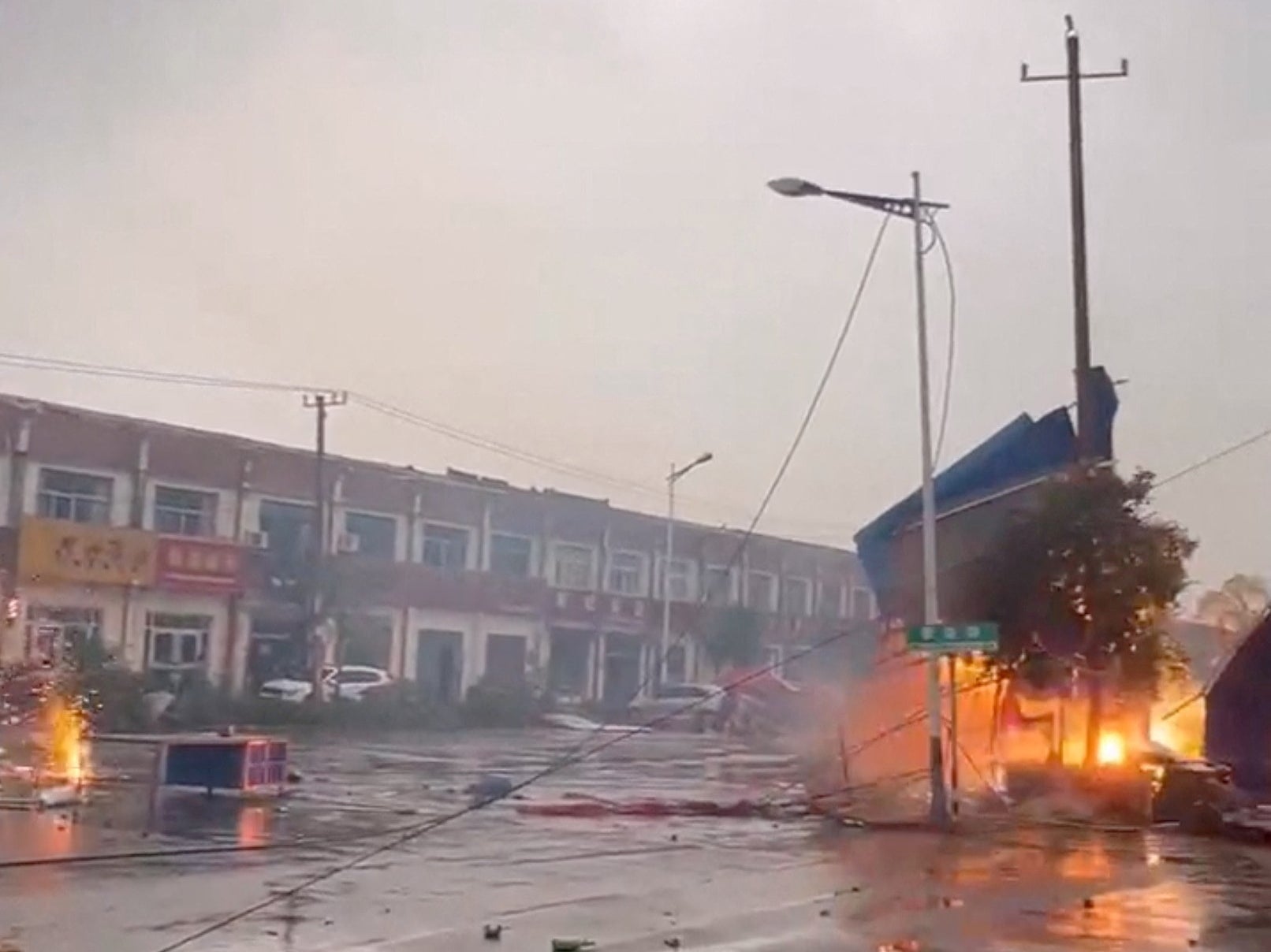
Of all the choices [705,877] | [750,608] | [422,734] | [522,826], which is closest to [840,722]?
[522,826]

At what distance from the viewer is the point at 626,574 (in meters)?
70.9

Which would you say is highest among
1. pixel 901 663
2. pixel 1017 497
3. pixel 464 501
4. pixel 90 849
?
pixel 464 501

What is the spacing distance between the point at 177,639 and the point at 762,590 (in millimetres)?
29341

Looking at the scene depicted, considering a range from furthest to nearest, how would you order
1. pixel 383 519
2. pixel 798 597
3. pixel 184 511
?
1. pixel 798 597
2. pixel 383 519
3. pixel 184 511

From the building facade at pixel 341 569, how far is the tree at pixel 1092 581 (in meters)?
13.9

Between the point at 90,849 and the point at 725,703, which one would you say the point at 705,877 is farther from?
the point at 725,703

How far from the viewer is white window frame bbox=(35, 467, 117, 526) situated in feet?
161

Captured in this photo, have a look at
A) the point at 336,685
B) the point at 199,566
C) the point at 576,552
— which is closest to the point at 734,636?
the point at 576,552

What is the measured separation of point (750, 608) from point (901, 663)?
42.1 m

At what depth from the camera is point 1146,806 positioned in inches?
932

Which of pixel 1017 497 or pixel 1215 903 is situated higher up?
pixel 1017 497

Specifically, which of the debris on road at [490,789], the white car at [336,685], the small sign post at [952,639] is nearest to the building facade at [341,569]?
the white car at [336,685]

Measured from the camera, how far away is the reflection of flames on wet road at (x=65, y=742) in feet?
91.4

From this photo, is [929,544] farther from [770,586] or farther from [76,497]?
[770,586]
